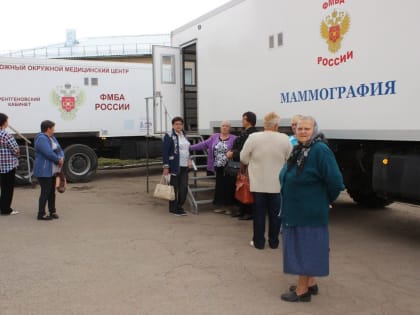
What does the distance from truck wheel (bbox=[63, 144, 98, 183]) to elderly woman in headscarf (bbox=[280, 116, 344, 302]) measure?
331 inches

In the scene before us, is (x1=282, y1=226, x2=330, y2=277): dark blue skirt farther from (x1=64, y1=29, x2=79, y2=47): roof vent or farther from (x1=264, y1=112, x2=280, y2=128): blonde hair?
(x1=64, y1=29, x2=79, y2=47): roof vent

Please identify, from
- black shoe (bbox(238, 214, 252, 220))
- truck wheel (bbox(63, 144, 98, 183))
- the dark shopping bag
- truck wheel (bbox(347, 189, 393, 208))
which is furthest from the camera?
truck wheel (bbox(63, 144, 98, 183))

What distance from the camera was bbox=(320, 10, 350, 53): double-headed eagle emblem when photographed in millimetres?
5656

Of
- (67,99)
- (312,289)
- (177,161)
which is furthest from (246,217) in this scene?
(67,99)

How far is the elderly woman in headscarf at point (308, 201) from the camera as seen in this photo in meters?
3.65

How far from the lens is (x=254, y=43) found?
718 cm

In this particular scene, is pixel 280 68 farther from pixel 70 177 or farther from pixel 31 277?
pixel 70 177

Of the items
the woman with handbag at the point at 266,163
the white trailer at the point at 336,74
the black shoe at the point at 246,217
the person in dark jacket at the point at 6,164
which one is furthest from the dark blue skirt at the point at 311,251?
the person in dark jacket at the point at 6,164

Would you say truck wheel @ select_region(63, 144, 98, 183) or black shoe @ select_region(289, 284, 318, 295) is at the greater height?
truck wheel @ select_region(63, 144, 98, 183)

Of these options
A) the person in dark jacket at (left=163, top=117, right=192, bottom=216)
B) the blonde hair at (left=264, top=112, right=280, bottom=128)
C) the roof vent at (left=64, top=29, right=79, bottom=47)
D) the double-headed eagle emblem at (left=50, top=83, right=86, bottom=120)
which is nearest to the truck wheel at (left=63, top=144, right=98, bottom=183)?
the double-headed eagle emblem at (left=50, top=83, right=86, bottom=120)

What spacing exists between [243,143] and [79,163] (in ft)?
19.8

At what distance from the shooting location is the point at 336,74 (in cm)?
579

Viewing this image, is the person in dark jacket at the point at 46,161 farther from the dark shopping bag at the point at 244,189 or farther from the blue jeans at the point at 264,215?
the blue jeans at the point at 264,215

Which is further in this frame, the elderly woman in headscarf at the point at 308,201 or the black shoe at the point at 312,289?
the black shoe at the point at 312,289
